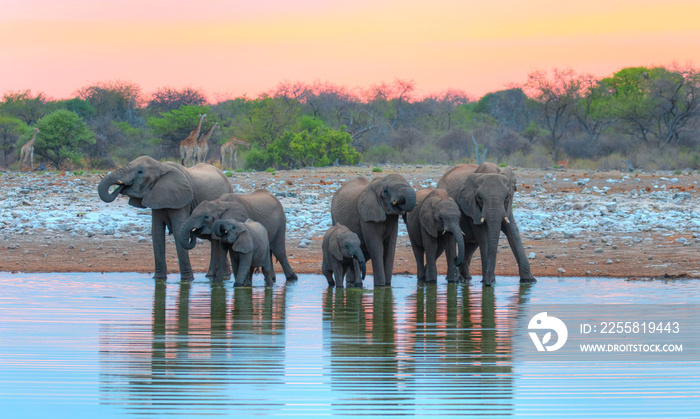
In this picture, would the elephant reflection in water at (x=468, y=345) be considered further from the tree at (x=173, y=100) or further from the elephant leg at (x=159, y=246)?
the tree at (x=173, y=100)

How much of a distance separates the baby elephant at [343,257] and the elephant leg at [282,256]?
934mm

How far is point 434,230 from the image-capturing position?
11.4m

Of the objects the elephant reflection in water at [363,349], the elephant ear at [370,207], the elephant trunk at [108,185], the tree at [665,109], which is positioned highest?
the tree at [665,109]

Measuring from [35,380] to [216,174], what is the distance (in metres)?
8.45

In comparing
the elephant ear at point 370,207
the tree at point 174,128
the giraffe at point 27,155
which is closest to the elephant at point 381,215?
the elephant ear at point 370,207

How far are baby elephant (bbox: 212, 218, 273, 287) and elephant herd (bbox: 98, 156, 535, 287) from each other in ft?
0.04

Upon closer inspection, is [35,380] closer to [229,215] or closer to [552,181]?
[229,215]

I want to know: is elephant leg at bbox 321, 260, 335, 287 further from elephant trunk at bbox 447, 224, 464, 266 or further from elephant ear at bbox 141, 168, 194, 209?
elephant ear at bbox 141, 168, 194, 209

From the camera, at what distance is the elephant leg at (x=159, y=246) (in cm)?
1245

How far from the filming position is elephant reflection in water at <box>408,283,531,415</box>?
5.33 m

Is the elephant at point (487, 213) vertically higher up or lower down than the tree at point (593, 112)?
lower down

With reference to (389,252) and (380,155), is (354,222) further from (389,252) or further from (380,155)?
(380,155)

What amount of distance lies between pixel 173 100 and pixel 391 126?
42.0 ft

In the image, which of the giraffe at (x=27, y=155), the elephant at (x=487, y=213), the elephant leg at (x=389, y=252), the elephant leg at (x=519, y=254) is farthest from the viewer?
the giraffe at (x=27, y=155)
